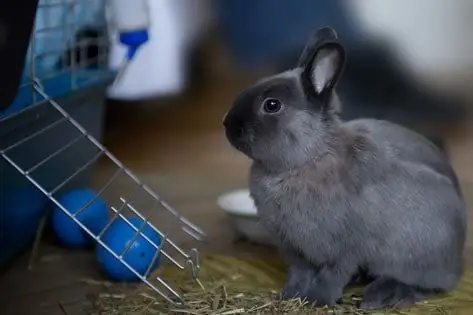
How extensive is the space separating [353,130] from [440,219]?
0.66 ft

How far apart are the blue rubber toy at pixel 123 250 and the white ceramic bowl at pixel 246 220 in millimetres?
229

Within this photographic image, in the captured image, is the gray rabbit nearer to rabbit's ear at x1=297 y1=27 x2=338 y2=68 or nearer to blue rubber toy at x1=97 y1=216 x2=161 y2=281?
rabbit's ear at x1=297 y1=27 x2=338 y2=68

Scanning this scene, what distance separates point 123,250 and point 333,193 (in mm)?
392

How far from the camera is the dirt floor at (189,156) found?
1.67 m

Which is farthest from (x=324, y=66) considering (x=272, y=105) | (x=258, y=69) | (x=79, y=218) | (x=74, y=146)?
(x=258, y=69)

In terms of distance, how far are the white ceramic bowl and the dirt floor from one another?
0.08 feet

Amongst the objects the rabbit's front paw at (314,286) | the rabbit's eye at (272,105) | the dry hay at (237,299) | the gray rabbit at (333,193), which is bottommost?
the dry hay at (237,299)

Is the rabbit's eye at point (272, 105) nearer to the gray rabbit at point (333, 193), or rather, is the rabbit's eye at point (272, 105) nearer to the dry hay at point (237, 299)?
the gray rabbit at point (333, 193)

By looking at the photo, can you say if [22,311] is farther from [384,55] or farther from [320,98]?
[384,55]

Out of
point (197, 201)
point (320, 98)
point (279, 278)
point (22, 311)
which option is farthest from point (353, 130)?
point (197, 201)

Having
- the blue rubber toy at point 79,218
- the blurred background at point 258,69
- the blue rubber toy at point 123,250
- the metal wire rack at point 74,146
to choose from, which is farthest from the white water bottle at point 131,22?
the blue rubber toy at point 123,250

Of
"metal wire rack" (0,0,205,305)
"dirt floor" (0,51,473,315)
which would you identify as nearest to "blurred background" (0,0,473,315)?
"dirt floor" (0,51,473,315)

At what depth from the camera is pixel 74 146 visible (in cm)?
171

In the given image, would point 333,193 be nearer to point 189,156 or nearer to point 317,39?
point 317,39
